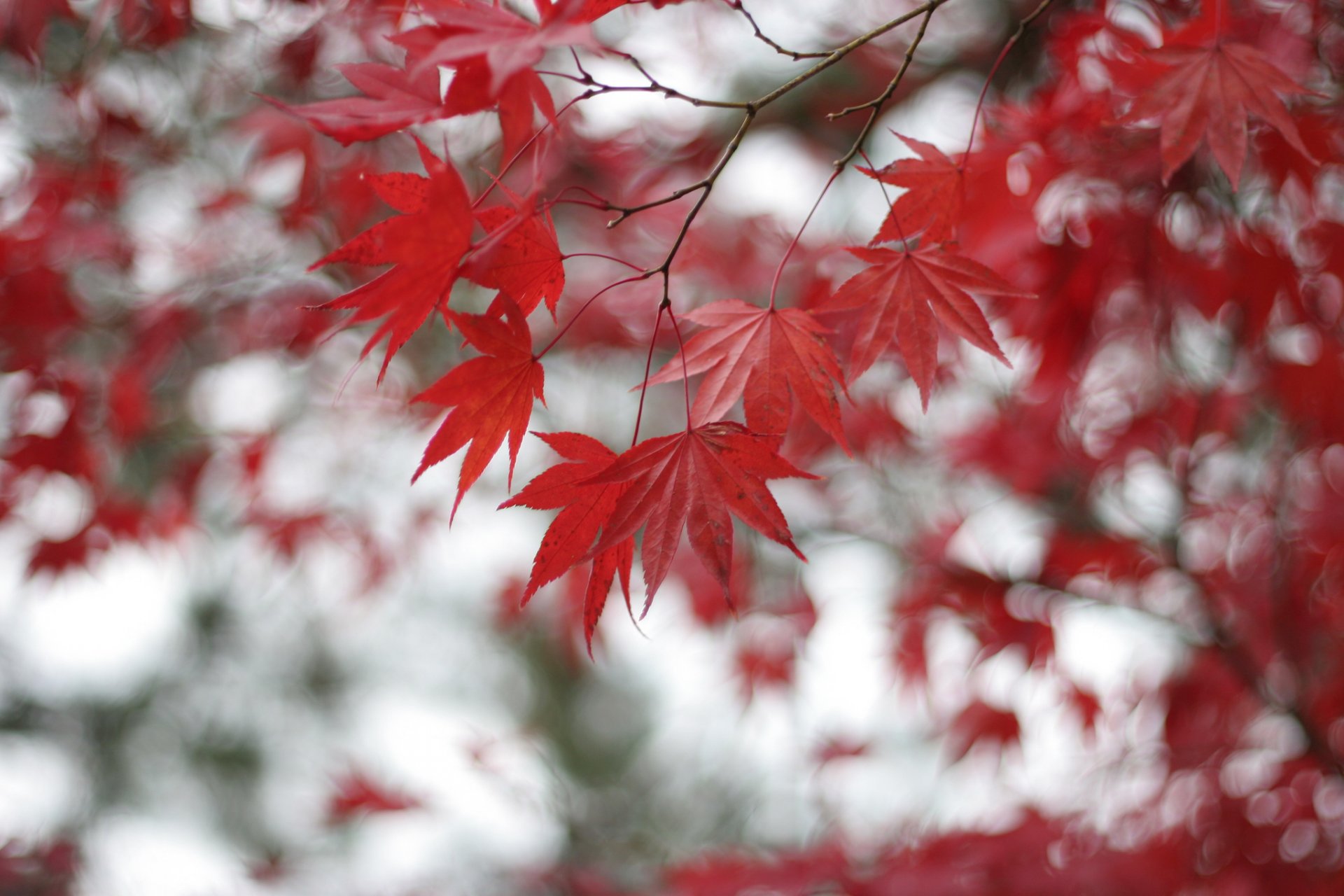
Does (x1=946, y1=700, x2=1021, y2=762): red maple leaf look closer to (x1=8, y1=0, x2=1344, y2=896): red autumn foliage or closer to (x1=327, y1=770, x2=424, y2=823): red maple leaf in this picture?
(x1=8, y1=0, x2=1344, y2=896): red autumn foliage

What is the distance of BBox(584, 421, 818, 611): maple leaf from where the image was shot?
645 mm

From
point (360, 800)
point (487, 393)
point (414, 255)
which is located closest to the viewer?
point (414, 255)

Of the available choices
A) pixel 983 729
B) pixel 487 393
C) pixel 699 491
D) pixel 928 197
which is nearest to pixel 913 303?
pixel 928 197

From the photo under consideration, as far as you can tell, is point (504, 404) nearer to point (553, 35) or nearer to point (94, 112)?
point (553, 35)

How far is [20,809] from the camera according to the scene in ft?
13.7

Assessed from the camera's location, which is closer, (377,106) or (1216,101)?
(377,106)

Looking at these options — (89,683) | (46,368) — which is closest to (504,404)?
(46,368)

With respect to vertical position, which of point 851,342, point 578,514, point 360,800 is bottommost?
point 360,800

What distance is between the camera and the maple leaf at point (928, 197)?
0.79 m

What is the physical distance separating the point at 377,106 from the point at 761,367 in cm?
36

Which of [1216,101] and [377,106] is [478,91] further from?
[1216,101]

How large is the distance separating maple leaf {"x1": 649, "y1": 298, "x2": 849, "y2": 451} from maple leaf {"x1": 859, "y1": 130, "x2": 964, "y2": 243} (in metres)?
0.15

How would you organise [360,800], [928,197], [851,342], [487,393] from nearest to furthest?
[487,393] → [928,197] → [851,342] → [360,800]

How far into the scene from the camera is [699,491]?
67cm
